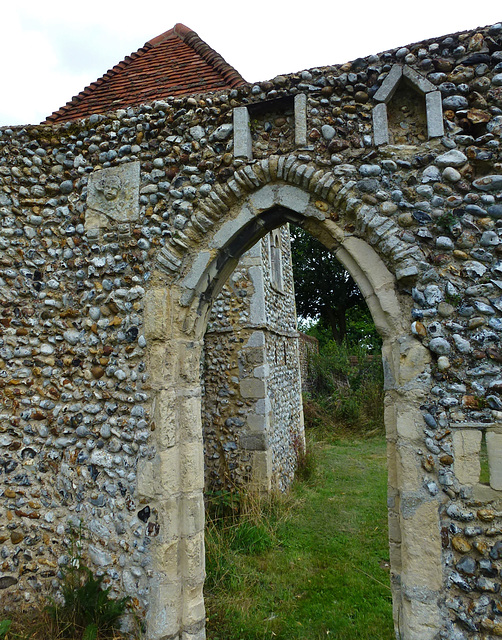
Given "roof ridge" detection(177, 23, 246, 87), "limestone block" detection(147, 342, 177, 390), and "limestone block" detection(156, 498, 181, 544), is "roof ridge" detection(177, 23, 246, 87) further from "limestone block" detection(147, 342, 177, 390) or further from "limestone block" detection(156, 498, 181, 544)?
"limestone block" detection(156, 498, 181, 544)

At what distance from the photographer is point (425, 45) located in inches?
Answer: 108

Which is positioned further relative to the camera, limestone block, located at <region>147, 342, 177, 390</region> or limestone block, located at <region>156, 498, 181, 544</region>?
limestone block, located at <region>147, 342, 177, 390</region>

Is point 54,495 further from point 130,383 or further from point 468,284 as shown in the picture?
point 468,284

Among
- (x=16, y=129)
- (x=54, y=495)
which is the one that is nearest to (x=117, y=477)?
(x=54, y=495)

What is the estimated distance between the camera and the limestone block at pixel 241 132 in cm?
308

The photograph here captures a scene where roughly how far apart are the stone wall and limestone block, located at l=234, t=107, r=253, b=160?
0.02 m

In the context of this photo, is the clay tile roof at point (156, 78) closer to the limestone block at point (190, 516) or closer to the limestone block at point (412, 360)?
the limestone block at point (412, 360)

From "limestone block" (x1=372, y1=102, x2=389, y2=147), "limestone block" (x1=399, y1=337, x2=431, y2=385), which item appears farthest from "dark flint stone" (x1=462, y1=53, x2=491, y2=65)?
"limestone block" (x1=399, y1=337, x2=431, y2=385)

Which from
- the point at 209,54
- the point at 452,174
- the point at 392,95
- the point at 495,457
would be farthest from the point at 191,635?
the point at 209,54

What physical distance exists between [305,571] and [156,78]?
554 cm

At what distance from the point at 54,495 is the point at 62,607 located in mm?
769

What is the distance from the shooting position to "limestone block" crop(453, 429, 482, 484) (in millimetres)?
2416

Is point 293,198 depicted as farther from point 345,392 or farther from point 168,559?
point 345,392

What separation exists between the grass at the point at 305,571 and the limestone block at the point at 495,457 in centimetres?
195
